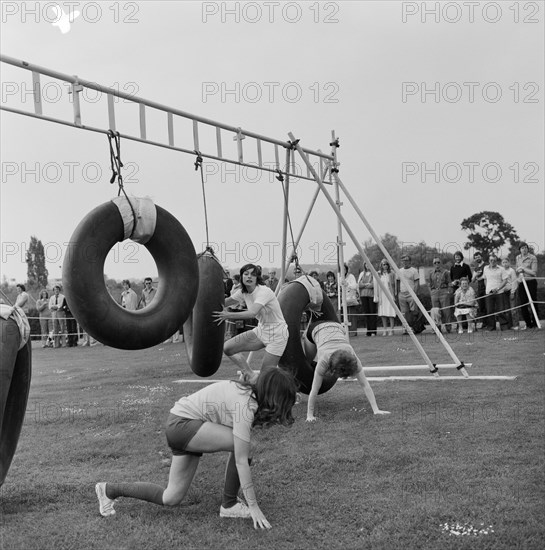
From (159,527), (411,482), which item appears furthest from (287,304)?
(159,527)

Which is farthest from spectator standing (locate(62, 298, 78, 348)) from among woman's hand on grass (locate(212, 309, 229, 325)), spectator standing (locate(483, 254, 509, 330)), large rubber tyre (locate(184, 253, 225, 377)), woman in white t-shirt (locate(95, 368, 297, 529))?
woman in white t-shirt (locate(95, 368, 297, 529))

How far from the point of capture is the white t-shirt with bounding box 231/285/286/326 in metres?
7.12

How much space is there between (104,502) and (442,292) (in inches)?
465

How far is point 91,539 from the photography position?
4.00 meters

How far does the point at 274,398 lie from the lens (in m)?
4.13

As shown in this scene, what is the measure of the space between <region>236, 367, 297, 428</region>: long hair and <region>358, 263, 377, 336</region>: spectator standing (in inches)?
474

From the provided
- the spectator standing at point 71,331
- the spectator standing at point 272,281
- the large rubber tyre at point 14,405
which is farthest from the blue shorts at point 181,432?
the spectator standing at point 71,331

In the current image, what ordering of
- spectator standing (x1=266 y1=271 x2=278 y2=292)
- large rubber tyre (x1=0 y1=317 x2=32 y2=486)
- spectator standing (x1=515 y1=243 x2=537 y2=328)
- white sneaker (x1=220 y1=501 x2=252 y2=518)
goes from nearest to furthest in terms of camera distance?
white sneaker (x1=220 y1=501 x2=252 y2=518) < large rubber tyre (x1=0 y1=317 x2=32 y2=486) < spectator standing (x1=515 y1=243 x2=537 y2=328) < spectator standing (x1=266 y1=271 x2=278 y2=292)

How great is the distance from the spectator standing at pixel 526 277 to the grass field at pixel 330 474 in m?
5.85

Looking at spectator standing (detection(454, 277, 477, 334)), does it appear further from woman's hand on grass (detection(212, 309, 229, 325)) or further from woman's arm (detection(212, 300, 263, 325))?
woman's hand on grass (detection(212, 309, 229, 325))

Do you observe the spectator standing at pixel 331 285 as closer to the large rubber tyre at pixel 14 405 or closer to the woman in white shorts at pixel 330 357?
the woman in white shorts at pixel 330 357

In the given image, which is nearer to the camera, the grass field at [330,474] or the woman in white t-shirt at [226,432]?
the grass field at [330,474]

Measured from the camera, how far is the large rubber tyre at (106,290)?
4809mm

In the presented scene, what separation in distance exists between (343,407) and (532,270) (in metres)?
8.33
